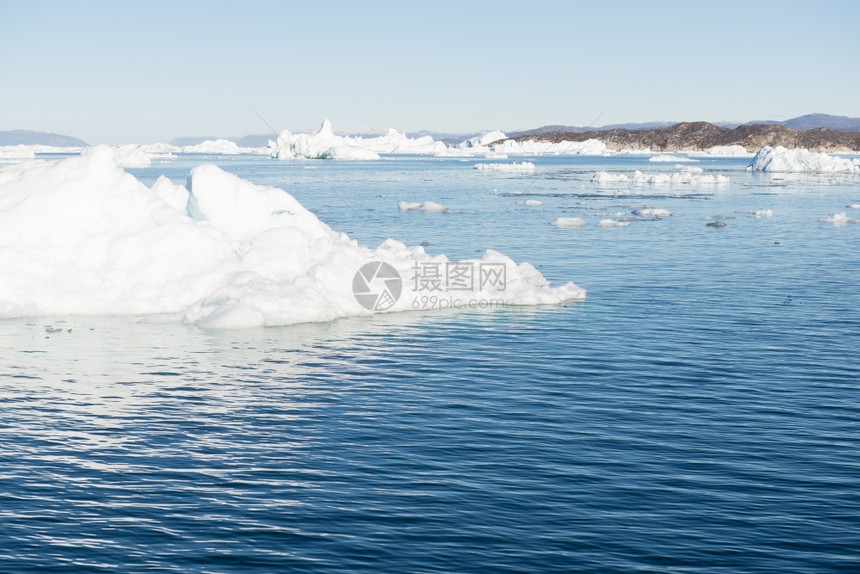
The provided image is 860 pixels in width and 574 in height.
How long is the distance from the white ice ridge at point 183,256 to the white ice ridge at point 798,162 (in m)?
101

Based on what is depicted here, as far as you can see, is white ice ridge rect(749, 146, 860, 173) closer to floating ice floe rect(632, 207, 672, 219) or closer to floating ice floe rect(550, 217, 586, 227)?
floating ice floe rect(632, 207, 672, 219)

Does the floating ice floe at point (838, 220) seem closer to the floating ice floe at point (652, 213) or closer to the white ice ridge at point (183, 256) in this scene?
the floating ice floe at point (652, 213)

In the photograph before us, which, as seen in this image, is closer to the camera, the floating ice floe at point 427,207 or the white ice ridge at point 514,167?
the floating ice floe at point 427,207

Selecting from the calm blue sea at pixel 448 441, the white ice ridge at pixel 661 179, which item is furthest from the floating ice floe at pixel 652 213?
the white ice ridge at pixel 661 179

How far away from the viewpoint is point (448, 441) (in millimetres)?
15344

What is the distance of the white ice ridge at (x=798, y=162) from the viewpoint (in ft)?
392

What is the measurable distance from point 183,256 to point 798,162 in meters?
112

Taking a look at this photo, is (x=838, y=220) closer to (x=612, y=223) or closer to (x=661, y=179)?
(x=612, y=223)

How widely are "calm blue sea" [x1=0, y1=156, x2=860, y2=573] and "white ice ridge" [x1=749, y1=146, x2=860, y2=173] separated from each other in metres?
97.9

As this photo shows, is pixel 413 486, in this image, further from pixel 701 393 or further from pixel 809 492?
pixel 701 393

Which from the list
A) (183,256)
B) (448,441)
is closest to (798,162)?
(183,256)

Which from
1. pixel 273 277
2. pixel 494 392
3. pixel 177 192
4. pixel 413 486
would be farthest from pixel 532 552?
pixel 177 192

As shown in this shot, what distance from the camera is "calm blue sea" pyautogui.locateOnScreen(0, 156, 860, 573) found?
441 inches

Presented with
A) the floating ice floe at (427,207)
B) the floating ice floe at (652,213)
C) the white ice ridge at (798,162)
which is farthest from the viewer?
the white ice ridge at (798,162)
